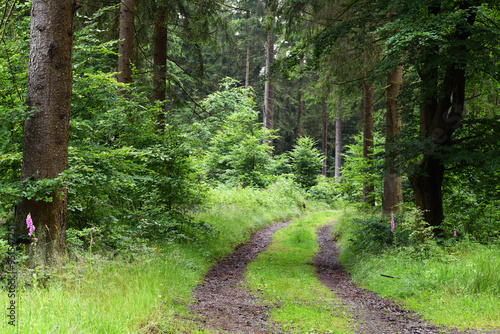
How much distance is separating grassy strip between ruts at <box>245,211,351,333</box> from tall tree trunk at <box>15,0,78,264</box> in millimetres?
3137

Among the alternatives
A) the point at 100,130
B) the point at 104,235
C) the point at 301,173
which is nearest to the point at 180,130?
the point at 100,130

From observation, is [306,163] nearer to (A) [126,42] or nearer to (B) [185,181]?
(B) [185,181]

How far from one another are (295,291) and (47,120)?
4.61 metres

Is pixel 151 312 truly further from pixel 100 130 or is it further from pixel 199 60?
pixel 199 60

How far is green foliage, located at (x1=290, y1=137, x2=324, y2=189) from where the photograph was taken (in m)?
27.3

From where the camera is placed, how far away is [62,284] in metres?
3.96

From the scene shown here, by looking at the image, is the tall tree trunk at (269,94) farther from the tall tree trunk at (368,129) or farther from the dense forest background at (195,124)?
the dense forest background at (195,124)

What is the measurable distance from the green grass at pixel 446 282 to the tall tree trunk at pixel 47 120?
507cm

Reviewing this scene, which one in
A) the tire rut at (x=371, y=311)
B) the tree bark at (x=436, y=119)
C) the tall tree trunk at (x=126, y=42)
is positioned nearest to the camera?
the tire rut at (x=371, y=311)

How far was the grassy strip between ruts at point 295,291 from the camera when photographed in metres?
4.54

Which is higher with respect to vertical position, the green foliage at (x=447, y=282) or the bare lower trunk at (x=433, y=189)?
the bare lower trunk at (x=433, y=189)

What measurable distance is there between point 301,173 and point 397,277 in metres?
21.8

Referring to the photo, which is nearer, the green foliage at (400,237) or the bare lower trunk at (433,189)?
the green foliage at (400,237)

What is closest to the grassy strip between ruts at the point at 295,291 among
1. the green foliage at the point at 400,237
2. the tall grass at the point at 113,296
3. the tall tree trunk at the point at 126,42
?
the tall grass at the point at 113,296
